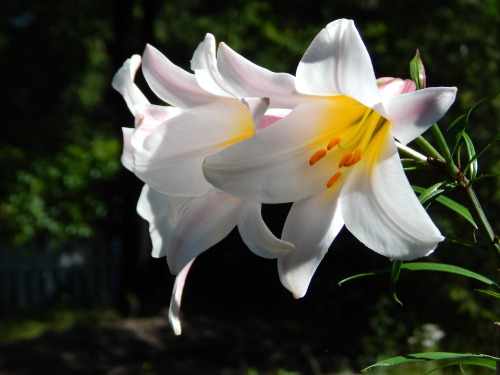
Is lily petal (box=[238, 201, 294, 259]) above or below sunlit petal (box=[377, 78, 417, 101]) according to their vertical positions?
below

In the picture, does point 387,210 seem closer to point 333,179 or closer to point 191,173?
point 333,179

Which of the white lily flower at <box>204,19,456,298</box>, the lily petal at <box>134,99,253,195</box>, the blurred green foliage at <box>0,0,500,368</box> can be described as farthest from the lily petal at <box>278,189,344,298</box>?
the blurred green foliage at <box>0,0,500,368</box>

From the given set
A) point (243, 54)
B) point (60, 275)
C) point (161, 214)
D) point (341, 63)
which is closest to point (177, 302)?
point (161, 214)

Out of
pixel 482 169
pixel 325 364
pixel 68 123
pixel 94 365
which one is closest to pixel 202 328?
pixel 94 365

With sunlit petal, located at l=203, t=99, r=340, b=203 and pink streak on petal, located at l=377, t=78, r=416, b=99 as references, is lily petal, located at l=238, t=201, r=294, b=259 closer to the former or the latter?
sunlit petal, located at l=203, t=99, r=340, b=203

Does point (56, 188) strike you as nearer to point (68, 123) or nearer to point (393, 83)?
point (68, 123)

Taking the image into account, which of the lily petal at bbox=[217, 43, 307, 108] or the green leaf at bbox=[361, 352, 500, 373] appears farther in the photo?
the green leaf at bbox=[361, 352, 500, 373]

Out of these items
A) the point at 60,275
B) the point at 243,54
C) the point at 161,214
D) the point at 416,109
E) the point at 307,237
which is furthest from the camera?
the point at 60,275

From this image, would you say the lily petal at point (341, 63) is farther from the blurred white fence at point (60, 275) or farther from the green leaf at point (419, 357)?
the blurred white fence at point (60, 275)
